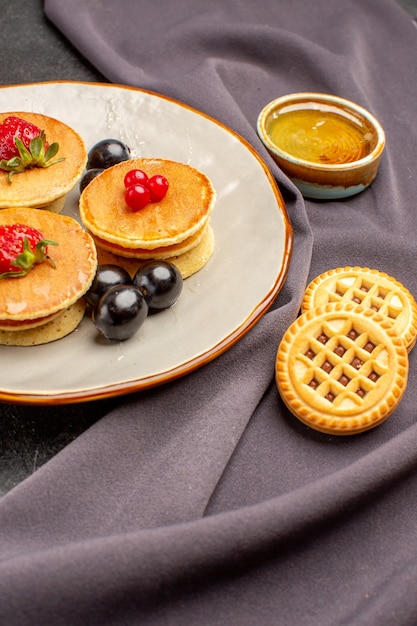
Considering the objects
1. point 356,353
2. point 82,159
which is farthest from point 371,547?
point 82,159

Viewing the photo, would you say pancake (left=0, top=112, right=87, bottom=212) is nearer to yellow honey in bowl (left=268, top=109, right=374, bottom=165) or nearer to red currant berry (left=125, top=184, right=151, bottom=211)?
red currant berry (left=125, top=184, right=151, bottom=211)

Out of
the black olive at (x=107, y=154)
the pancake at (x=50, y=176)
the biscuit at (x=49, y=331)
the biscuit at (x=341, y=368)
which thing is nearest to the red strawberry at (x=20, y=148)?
the pancake at (x=50, y=176)

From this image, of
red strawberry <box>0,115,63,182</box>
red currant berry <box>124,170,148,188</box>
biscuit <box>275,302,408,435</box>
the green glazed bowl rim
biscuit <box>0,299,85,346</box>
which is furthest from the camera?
the green glazed bowl rim

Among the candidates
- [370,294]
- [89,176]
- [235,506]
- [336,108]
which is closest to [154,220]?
[89,176]

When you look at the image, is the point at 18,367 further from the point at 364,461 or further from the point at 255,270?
the point at 364,461

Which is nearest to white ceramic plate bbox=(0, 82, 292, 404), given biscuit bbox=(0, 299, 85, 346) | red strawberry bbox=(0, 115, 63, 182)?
biscuit bbox=(0, 299, 85, 346)

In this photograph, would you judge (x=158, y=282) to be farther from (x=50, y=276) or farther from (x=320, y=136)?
(x=320, y=136)
